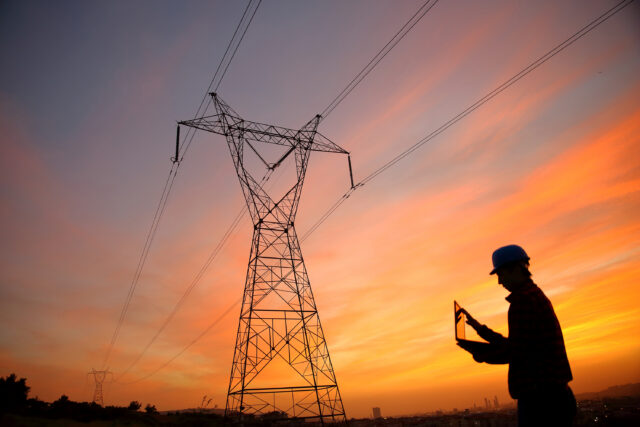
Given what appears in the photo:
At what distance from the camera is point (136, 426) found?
26688 mm

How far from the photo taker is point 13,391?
35.4 m

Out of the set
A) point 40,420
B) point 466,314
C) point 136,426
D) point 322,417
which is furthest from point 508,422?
point 466,314

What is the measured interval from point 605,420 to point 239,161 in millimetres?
38730

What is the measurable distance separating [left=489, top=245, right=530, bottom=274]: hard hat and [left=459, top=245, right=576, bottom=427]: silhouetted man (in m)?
0.20

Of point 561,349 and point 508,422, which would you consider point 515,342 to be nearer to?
point 561,349

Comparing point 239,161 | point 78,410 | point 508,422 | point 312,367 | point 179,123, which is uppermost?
point 179,123

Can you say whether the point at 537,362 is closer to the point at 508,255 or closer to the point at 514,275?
the point at 514,275

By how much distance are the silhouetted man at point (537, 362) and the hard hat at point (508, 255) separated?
202mm

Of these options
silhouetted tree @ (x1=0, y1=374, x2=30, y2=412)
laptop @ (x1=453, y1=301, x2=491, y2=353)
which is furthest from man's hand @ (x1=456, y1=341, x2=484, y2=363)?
silhouetted tree @ (x1=0, y1=374, x2=30, y2=412)

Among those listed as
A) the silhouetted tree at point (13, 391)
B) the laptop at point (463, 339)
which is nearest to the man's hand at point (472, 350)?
the laptop at point (463, 339)

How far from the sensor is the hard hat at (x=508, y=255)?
10.4 ft

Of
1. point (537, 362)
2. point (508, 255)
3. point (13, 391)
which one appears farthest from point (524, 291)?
point (13, 391)

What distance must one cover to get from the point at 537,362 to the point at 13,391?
4776cm

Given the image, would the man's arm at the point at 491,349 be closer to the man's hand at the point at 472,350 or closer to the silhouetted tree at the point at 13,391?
the man's hand at the point at 472,350
